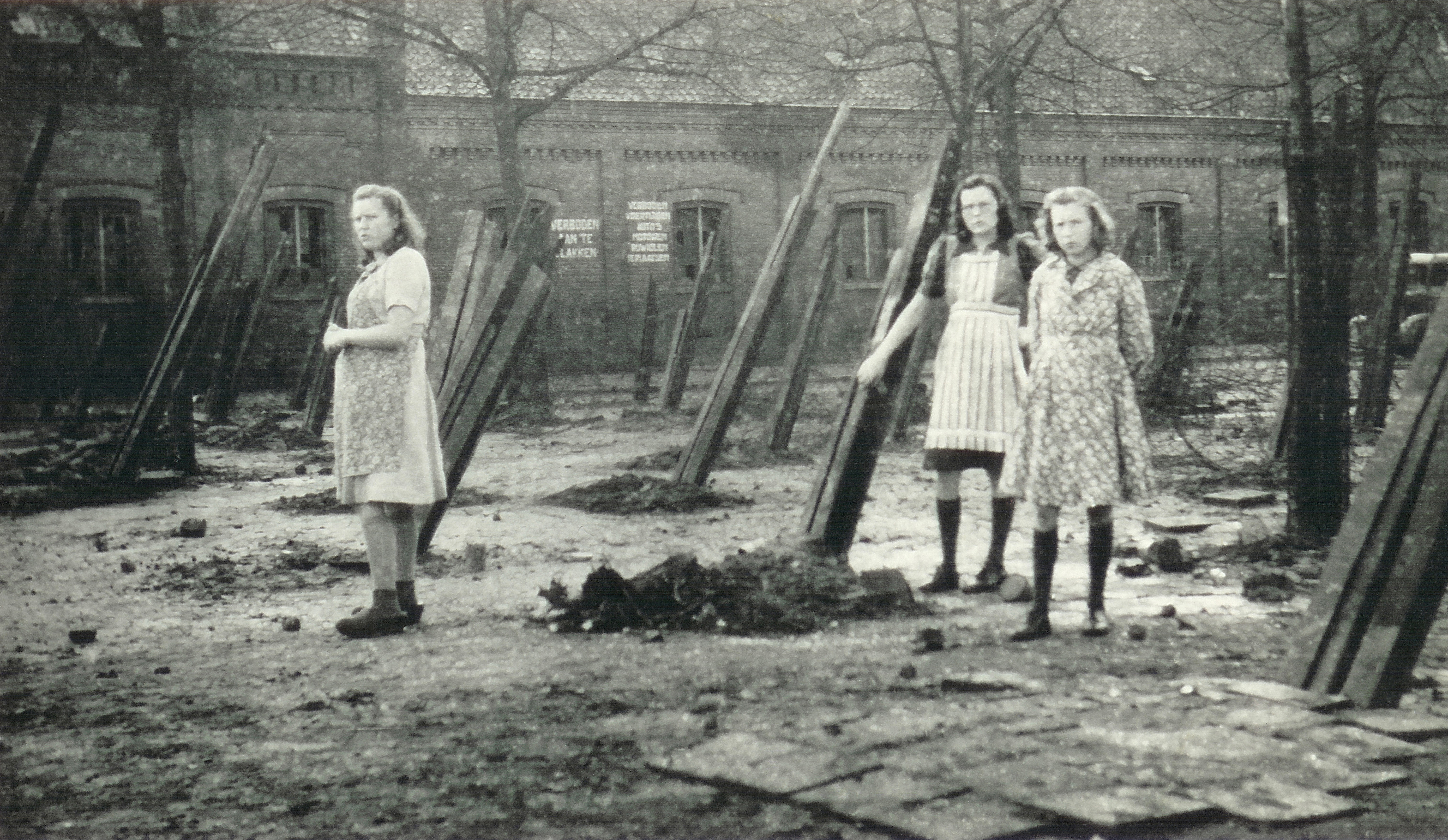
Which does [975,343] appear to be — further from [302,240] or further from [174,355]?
[302,240]

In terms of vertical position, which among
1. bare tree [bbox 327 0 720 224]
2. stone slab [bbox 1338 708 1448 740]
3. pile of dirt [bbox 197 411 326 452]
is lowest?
stone slab [bbox 1338 708 1448 740]

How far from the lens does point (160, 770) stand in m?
3.72

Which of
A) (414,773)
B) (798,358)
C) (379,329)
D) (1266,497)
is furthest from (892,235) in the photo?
(414,773)

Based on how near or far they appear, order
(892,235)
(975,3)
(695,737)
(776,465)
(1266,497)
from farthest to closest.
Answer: (892,235) < (975,3) < (776,465) < (1266,497) < (695,737)

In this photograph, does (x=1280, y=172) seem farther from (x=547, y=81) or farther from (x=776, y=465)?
(x=776, y=465)

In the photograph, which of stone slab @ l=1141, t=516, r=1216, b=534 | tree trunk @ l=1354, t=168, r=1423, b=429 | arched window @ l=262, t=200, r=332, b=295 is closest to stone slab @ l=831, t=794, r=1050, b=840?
stone slab @ l=1141, t=516, r=1216, b=534

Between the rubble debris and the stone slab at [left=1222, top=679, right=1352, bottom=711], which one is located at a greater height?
the stone slab at [left=1222, top=679, right=1352, bottom=711]

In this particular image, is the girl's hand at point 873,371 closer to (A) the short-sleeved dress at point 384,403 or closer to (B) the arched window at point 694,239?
(A) the short-sleeved dress at point 384,403

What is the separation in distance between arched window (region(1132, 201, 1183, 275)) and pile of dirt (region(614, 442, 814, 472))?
19767 millimetres

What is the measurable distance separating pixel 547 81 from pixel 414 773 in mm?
23577

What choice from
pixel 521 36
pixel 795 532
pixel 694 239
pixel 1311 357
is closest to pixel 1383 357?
pixel 1311 357

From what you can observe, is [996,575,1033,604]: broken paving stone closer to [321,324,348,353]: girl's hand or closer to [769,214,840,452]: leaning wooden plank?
[321,324,348,353]: girl's hand

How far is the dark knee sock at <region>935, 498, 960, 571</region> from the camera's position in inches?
244

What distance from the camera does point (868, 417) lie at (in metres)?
6.22
